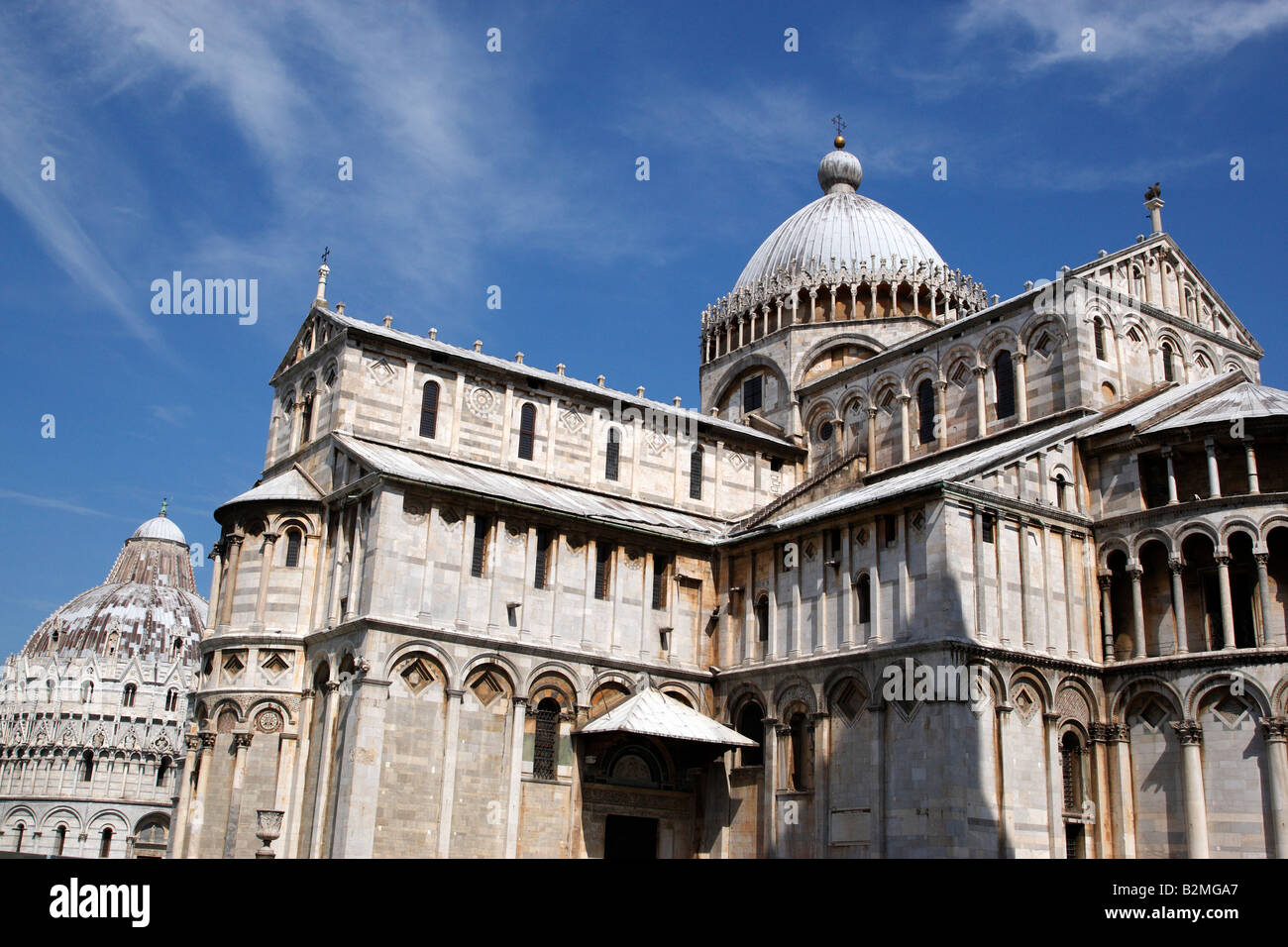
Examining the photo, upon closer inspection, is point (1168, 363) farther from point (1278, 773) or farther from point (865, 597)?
point (1278, 773)

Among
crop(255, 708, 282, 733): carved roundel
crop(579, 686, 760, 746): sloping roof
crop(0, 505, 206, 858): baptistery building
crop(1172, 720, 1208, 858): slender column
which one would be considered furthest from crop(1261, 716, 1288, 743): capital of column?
crop(0, 505, 206, 858): baptistery building

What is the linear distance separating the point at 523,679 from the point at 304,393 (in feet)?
43.5

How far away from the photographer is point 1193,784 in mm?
30734

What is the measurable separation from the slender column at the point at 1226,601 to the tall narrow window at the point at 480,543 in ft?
64.0

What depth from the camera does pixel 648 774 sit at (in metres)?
35.9

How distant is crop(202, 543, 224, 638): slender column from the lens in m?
36.5

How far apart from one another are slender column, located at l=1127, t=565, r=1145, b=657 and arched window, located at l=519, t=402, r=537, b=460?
62.5 ft

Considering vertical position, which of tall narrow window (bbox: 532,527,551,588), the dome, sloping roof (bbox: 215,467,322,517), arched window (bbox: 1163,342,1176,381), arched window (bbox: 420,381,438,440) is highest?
the dome

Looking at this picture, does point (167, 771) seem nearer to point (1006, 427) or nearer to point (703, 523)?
point (703, 523)

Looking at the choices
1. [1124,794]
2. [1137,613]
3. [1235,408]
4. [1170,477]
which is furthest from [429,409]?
[1235,408]

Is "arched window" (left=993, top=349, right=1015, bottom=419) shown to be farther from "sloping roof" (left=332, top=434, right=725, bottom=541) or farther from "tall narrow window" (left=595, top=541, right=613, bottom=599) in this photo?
"tall narrow window" (left=595, top=541, right=613, bottom=599)

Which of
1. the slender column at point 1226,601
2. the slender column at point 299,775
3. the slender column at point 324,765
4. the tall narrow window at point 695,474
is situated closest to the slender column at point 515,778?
the slender column at point 324,765
